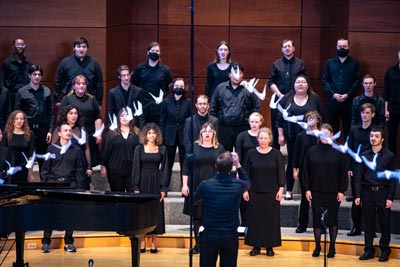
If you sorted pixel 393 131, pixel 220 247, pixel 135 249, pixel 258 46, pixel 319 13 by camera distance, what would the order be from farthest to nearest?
pixel 258 46, pixel 319 13, pixel 393 131, pixel 135 249, pixel 220 247

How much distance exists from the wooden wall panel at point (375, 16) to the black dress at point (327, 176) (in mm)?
2472

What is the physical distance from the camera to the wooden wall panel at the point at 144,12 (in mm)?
12828

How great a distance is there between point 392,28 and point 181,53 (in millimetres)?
2749

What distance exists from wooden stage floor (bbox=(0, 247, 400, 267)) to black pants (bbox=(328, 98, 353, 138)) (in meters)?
1.64

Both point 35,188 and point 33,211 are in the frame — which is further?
point 35,188

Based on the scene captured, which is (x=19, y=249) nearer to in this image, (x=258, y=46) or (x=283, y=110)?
(x=283, y=110)

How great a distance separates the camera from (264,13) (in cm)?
1270

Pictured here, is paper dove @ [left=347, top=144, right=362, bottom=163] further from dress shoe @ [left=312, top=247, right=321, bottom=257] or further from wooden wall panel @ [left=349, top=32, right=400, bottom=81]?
wooden wall panel @ [left=349, top=32, right=400, bottom=81]

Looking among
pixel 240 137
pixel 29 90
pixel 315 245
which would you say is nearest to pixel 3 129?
pixel 29 90

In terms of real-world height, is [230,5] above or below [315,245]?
above

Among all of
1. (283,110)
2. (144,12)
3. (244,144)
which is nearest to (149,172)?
(244,144)

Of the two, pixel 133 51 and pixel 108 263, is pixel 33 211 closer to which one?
pixel 108 263

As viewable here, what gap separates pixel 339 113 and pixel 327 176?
1.40m

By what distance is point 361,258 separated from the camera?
9797 mm
